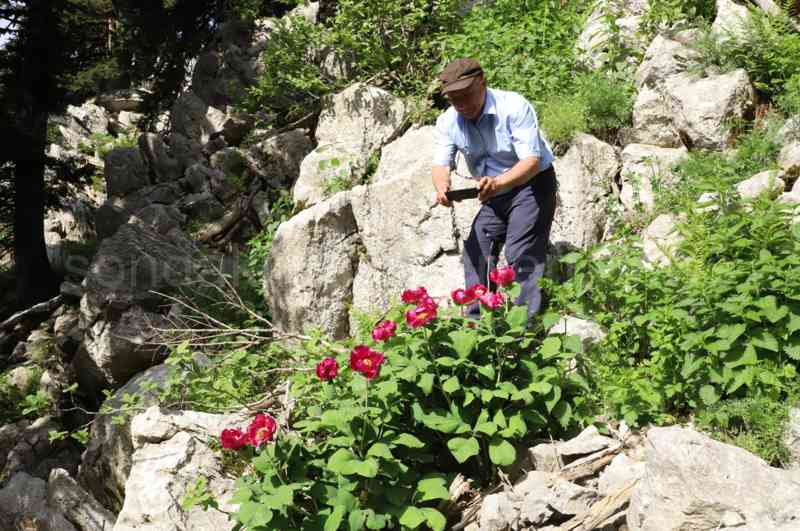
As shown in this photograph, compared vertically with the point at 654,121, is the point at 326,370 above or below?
above

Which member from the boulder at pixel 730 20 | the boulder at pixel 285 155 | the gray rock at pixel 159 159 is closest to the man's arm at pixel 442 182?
the boulder at pixel 730 20

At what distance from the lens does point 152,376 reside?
7617 mm

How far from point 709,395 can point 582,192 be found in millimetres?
2862

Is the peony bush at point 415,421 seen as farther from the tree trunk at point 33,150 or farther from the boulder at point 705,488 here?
the tree trunk at point 33,150

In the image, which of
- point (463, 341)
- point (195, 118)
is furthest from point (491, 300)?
point (195, 118)

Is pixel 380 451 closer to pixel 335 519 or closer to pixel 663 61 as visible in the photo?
pixel 335 519

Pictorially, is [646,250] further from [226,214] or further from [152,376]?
[226,214]

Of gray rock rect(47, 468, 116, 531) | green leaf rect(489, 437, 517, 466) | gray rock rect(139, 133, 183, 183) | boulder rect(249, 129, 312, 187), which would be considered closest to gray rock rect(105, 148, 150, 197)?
gray rock rect(139, 133, 183, 183)

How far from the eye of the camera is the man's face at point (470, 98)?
16.2ft

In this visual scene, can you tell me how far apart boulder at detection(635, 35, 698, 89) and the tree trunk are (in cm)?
1019

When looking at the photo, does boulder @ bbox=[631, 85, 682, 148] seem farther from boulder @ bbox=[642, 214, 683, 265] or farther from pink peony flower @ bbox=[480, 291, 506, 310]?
pink peony flower @ bbox=[480, 291, 506, 310]

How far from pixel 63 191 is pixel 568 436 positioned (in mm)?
12356

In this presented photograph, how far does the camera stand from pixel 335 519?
3.55m

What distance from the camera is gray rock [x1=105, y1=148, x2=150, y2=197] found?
13.7 metres
